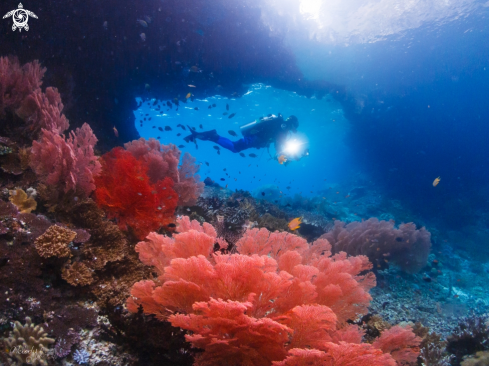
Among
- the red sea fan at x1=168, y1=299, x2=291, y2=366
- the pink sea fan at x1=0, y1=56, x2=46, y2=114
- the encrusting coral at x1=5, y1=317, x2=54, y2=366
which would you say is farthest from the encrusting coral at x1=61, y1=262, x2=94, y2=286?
the pink sea fan at x1=0, y1=56, x2=46, y2=114

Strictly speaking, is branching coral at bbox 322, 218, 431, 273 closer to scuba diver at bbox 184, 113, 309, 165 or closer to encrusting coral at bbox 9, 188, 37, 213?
scuba diver at bbox 184, 113, 309, 165

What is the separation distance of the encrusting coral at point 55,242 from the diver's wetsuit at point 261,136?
1283 centimetres

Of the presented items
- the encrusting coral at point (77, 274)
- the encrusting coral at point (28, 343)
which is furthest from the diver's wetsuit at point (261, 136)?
the encrusting coral at point (28, 343)

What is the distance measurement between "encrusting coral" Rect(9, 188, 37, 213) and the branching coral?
8209mm

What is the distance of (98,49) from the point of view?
11.0 metres

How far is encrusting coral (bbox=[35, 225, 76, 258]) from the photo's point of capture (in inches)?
107

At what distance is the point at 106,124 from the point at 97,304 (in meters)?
12.0

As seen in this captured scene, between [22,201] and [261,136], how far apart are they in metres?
13.9

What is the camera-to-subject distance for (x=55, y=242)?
2.80 meters

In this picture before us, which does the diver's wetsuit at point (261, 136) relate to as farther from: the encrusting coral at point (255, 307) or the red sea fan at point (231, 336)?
the red sea fan at point (231, 336)

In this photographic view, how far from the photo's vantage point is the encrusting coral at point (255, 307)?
166 cm

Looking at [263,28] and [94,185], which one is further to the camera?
[263,28]

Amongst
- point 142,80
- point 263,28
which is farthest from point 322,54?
point 142,80

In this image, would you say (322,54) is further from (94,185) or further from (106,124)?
(94,185)
